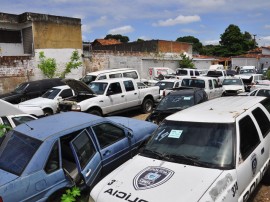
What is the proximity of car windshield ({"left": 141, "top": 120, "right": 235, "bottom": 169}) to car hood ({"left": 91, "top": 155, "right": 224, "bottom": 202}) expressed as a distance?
0.56ft

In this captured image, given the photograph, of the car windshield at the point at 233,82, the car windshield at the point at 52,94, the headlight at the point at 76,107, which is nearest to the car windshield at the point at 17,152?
the headlight at the point at 76,107

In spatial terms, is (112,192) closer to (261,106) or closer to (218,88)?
(261,106)

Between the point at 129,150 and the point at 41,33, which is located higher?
the point at 41,33

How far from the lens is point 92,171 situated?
15.8 feet

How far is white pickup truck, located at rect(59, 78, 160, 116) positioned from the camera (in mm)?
11117

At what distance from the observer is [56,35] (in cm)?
2169

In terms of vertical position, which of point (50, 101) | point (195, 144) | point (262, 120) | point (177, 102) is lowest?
point (50, 101)

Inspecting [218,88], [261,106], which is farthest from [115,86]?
[261,106]

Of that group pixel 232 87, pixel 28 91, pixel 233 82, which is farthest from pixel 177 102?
pixel 233 82

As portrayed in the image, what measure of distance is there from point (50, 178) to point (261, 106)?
4008 millimetres

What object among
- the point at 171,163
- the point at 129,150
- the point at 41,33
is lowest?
the point at 129,150

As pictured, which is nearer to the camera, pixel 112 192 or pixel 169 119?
pixel 112 192

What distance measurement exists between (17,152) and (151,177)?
2.18 m

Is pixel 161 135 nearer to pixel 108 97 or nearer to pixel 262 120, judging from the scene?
pixel 262 120
